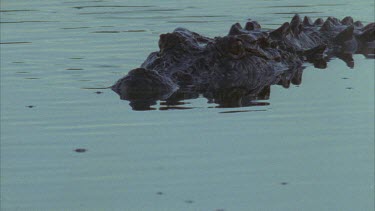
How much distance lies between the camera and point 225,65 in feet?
45.9

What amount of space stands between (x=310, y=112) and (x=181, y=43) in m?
3.20

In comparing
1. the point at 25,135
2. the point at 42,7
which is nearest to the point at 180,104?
the point at 25,135

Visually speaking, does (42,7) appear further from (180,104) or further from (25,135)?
(25,135)

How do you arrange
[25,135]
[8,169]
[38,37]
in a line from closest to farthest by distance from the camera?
[8,169]
[25,135]
[38,37]

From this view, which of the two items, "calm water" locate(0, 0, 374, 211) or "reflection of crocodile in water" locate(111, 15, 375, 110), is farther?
"reflection of crocodile in water" locate(111, 15, 375, 110)

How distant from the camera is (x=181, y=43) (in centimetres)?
1408

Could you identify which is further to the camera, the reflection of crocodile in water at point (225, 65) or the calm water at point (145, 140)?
the reflection of crocodile in water at point (225, 65)

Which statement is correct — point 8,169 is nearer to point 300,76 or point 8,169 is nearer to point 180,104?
point 180,104

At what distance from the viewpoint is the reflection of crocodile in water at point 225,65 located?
1256 cm

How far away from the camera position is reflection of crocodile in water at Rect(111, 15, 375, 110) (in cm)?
1256

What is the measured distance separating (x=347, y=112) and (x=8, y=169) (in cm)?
393

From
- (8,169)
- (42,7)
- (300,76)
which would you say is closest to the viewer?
(8,169)

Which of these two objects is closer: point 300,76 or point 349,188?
point 349,188

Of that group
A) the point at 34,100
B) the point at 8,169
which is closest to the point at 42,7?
the point at 34,100
